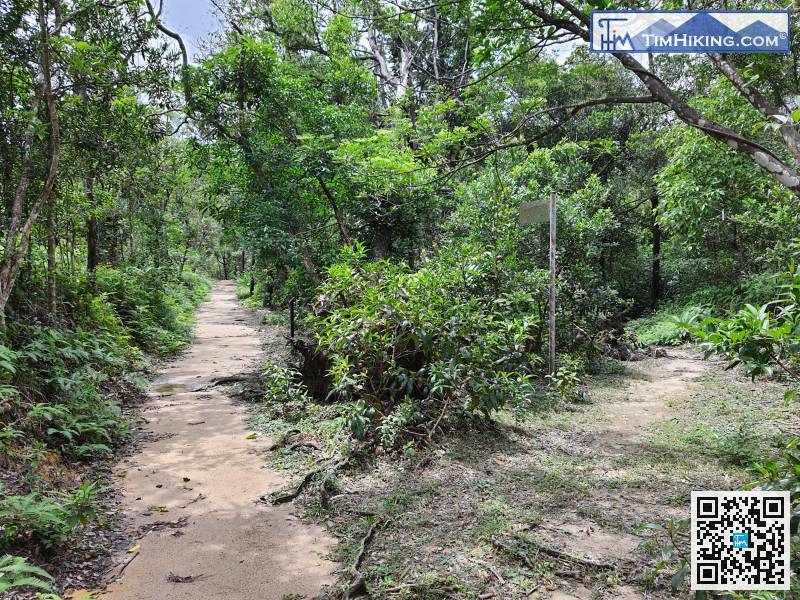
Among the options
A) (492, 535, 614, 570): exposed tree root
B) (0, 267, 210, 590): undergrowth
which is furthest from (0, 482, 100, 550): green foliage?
(492, 535, 614, 570): exposed tree root

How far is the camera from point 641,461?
4.93 metres

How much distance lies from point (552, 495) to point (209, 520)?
9.40 feet

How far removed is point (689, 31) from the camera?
4031 millimetres

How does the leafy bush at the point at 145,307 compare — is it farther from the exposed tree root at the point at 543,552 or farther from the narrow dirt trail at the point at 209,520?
the exposed tree root at the point at 543,552

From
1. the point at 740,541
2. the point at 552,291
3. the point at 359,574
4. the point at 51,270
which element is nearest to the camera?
the point at 740,541

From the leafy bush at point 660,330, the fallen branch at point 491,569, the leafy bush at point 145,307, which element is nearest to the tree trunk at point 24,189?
the leafy bush at point 145,307

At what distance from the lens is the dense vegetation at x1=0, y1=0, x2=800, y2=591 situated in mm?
4395

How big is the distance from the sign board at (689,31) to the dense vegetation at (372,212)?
0.18m

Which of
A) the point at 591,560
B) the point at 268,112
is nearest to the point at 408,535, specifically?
the point at 591,560

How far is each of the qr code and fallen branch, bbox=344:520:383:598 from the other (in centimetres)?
178

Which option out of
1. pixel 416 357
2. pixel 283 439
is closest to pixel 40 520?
pixel 283 439

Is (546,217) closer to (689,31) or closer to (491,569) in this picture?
(689,31)

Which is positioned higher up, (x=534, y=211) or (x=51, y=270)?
(x=534, y=211)

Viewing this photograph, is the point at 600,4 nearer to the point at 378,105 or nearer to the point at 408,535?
the point at 408,535
